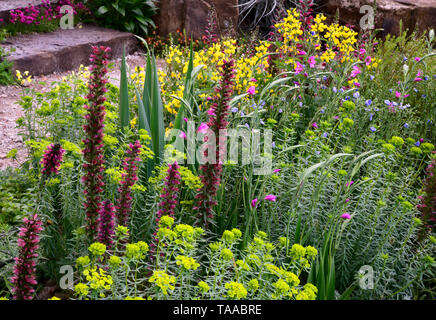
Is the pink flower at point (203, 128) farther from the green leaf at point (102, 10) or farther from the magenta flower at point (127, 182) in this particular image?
the green leaf at point (102, 10)

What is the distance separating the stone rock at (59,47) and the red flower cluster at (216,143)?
464 cm

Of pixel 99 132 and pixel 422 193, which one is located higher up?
pixel 99 132

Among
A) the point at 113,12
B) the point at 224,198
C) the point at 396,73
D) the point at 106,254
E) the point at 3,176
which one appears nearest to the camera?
the point at 106,254

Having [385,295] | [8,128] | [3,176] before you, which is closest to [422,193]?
[385,295]

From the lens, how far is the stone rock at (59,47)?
6547mm

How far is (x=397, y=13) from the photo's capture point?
28.3 ft

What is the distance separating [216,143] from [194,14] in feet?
21.0

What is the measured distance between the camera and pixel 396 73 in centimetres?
482

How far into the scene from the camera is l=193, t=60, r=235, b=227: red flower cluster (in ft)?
7.67

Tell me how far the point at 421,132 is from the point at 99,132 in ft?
9.94

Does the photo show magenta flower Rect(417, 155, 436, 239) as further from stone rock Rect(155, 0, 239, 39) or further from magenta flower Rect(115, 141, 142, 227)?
stone rock Rect(155, 0, 239, 39)

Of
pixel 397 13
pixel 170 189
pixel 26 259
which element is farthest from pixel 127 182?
pixel 397 13

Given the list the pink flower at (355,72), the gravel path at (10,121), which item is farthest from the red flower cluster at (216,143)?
the pink flower at (355,72)
